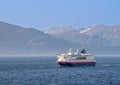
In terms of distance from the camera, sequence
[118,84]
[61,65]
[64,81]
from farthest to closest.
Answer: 1. [61,65]
2. [64,81]
3. [118,84]

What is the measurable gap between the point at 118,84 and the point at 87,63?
7822 centimetres

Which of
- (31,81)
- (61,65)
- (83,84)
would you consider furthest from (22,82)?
(61,65)

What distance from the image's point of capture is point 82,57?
182 metres

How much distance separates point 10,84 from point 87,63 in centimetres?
8027

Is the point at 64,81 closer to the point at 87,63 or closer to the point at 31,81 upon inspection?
the point at 31,81

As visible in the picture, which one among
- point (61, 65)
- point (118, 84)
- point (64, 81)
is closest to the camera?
point (118, 84)

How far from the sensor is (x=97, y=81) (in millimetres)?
111562

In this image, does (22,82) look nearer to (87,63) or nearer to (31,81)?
(31,81)

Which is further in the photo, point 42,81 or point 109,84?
point 42,81

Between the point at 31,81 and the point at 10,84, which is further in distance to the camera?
the point at 31,81

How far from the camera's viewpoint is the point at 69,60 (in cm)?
17800

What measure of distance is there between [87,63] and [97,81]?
70.5 metres

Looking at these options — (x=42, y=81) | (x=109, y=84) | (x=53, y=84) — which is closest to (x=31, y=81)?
(x=42, y=81)

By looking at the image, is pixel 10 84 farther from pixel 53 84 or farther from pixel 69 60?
pixel 69 60
